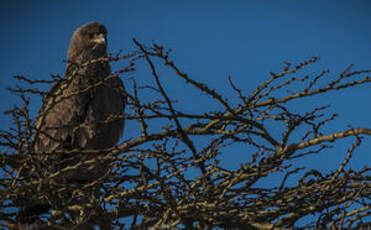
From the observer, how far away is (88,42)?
596 centimetres

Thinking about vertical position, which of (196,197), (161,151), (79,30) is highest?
(79,30)

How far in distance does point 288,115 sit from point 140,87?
3.67 ft

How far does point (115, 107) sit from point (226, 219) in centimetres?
251

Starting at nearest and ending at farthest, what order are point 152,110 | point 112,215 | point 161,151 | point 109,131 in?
point 152,110 < point 161,151 < point 112,215 < point 109,131

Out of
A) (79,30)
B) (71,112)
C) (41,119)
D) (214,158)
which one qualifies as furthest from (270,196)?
(79,30)

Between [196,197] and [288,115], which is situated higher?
[288,115]

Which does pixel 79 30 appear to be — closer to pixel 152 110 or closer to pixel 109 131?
pixel 109 131

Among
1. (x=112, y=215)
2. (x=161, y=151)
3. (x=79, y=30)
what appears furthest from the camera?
(x=79, y=30)

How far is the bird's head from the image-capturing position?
5855 mm

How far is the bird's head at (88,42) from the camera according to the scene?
19.2 feet

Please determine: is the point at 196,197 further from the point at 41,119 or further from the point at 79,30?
the point at 79,30

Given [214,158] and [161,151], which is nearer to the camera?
[161,151]

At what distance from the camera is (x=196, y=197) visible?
3.23 meters

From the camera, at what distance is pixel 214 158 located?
141 inches
